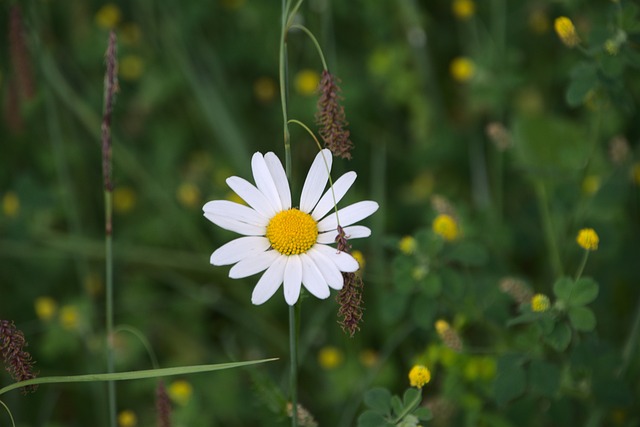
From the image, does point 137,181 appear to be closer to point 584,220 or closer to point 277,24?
point 277,24

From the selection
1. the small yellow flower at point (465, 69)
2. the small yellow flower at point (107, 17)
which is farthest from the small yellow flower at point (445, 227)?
the small yellow flower at point (107, 17)

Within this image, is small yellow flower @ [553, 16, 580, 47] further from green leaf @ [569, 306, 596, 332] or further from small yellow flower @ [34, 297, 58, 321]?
small yellow flower @ [34, 297, 58, 321]

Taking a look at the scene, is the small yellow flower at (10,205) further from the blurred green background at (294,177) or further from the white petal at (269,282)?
the white petal at (269,282)

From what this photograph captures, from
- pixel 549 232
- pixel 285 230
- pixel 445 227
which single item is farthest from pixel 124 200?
pixel 285 230

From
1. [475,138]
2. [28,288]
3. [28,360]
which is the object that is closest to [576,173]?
[475,138]

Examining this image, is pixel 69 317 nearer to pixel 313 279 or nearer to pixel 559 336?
pixel 313 279

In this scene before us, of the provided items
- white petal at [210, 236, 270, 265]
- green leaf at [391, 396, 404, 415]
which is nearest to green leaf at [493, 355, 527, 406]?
green leaf at [391, 396, 404, 415]
